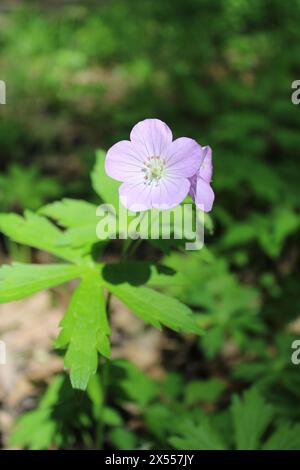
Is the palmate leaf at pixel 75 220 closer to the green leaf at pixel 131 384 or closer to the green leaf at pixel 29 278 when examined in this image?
the green leaf at pixel 29 278

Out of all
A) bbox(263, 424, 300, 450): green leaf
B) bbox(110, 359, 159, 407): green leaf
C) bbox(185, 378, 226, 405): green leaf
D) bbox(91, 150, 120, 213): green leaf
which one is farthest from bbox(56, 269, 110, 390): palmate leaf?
bbox(185, 378, 226, 405): green leaf

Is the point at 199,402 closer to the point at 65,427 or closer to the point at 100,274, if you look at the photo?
the point at 65,427

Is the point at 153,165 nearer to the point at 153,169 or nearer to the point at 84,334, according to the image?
the point at 153,169

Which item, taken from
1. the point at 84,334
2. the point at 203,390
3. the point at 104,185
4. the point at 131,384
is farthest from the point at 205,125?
the point at 84,334

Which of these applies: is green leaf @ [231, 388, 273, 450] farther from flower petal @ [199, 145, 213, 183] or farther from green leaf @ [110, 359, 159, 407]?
flower petal @ [199, 145, 213, 183]

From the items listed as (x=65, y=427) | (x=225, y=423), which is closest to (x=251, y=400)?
(x=225, y=423)

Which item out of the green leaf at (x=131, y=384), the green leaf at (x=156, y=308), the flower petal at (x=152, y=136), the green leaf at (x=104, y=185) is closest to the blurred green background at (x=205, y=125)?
the green leaf at (x=131, y=384)
